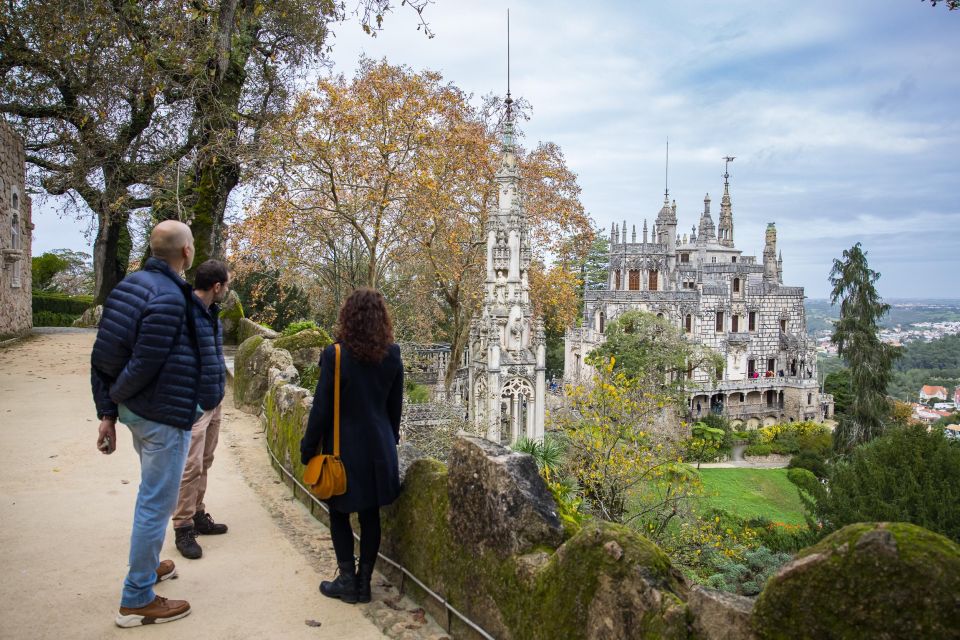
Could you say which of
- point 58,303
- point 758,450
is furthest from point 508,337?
point 758,450

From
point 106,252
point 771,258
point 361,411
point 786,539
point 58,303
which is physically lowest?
point 786,539

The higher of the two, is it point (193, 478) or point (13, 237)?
point (13, 237)

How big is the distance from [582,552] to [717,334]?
45.7m

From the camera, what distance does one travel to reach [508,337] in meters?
17.5

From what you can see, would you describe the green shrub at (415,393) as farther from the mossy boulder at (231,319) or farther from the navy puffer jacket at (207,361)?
the navy puffer jacket at (207,361)

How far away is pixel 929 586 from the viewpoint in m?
1.84

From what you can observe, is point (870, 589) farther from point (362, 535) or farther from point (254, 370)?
point (254, 370)

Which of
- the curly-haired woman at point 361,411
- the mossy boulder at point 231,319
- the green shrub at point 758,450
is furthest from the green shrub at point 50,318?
the green shrub at point 758,450

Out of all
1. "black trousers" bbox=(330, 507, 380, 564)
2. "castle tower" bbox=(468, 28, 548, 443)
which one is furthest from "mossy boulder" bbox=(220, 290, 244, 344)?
"black trousers" bbox=(330, 507, 380, 564)

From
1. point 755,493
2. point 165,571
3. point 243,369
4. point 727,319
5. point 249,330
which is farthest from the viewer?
point 727,319

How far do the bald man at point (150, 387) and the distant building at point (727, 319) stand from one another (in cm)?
4006

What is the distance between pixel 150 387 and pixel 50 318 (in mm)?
27038

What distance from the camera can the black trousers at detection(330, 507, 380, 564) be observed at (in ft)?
12.9

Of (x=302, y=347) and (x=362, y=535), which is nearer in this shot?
(x=362, y=535)
